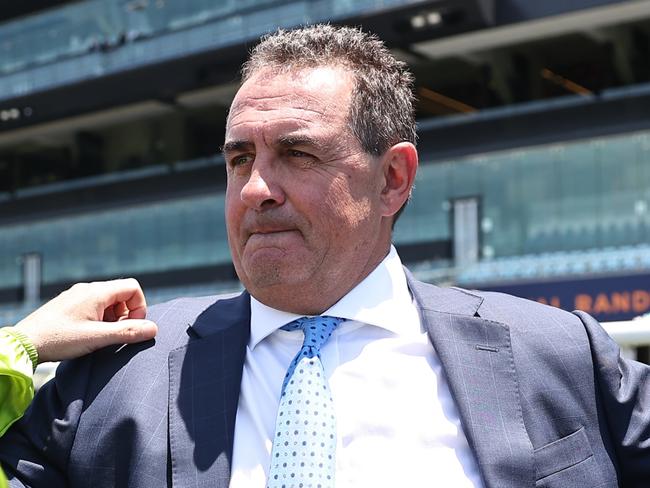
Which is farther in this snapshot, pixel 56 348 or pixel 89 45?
pixel 89 45

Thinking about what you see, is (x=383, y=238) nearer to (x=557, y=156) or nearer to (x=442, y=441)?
(x=442, y=441)

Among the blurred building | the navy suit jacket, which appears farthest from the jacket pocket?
the blurred building

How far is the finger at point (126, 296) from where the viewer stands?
8.15ft

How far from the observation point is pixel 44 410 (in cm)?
244

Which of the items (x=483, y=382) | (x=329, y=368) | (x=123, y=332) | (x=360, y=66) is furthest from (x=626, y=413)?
(x=123, y=332)

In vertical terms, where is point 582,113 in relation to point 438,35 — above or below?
below

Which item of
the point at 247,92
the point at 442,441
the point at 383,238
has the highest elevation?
the point at 247,92

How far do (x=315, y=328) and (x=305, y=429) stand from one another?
302 mm

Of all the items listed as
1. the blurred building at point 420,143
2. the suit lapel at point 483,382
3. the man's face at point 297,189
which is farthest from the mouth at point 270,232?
the blurred building at point 420,143

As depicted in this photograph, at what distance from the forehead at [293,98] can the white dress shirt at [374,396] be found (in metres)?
0.46

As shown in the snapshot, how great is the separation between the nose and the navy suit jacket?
0.37m

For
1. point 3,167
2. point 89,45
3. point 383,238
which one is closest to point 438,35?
point 89,45

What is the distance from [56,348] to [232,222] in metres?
0.52

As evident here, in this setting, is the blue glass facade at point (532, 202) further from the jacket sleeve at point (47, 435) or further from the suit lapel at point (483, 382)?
the jacket sleeve at point (47, 435)
